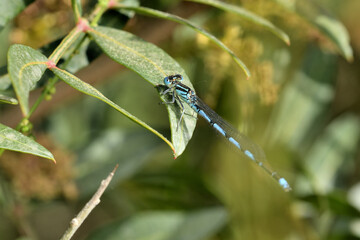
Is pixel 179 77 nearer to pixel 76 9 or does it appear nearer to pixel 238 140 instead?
pixel 76 9

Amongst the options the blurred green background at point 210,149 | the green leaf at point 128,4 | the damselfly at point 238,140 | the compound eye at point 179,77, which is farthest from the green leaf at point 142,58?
the blurred green background at point 210,149

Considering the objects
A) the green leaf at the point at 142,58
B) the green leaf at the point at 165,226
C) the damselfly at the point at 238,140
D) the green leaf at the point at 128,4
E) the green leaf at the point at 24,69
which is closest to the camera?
the green leaf at the point at 24,69

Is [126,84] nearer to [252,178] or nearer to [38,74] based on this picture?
[252,178]

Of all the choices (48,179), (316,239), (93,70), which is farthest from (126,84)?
(316,239)

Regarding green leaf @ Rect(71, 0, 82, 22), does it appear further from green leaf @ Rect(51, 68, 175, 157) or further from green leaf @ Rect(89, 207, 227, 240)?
green leaf @ Rect(89, 207, 227, 240)

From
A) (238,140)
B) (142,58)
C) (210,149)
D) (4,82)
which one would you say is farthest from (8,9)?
(210,149)

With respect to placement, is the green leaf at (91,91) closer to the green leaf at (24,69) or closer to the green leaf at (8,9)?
the green leaf at (24,69)

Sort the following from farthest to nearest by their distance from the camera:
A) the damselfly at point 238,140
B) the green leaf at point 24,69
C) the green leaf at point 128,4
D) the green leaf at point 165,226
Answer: the green leaf at point 165,226 < the damselfly at point 238,140 < the green leaf at point 128,4 < the green leaf at point 24,69
